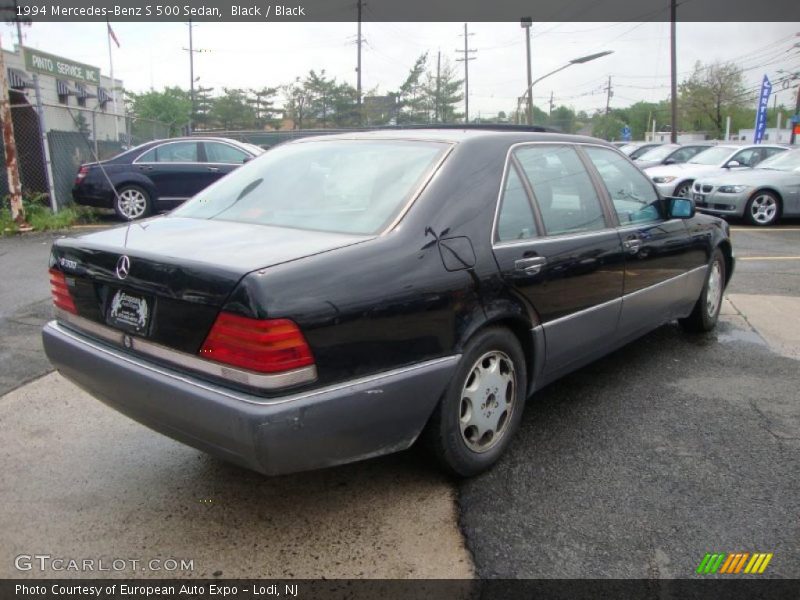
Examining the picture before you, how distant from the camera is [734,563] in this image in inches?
95.3

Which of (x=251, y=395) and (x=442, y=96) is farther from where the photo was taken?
(x=442, y=96)

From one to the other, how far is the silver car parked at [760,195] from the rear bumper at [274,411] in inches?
447

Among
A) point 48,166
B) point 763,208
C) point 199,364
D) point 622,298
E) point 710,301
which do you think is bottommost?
point 710,301

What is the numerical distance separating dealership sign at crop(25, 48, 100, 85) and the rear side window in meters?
26.4

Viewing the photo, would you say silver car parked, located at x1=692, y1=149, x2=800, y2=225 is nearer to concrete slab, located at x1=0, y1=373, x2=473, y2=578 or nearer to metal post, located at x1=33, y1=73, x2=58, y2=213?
concrete slab, located at x1=0, y1=373, x2=473, y2=578

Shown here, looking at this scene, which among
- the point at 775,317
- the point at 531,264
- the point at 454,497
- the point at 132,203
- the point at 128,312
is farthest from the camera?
the point at 132,203

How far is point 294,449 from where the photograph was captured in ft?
7.36

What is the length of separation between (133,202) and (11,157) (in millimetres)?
1995

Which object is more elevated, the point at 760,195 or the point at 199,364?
the point at 199,364

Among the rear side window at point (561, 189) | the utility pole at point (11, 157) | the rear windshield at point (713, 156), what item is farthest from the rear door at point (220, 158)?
the rear windshield at point (713, 156)

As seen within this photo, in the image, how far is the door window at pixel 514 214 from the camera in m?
3.06

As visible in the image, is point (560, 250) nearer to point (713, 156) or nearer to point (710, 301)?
point (710, 301)

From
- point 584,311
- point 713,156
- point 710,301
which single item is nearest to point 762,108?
point 713,156

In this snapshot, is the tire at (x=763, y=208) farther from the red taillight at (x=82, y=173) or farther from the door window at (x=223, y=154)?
Answer: the red taillight at (x=82, y=173)
